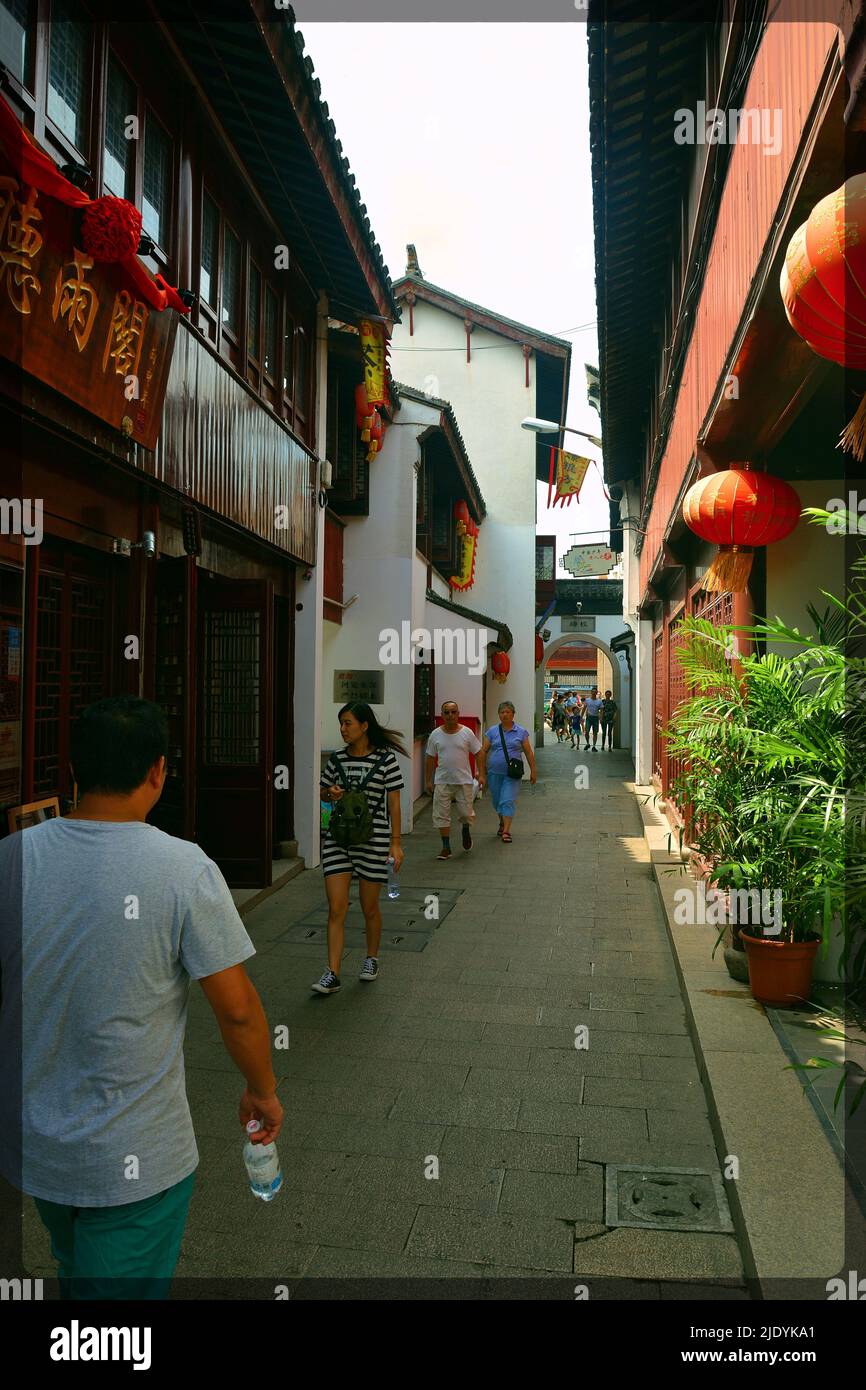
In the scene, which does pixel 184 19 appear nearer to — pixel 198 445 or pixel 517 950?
pixel 198 445

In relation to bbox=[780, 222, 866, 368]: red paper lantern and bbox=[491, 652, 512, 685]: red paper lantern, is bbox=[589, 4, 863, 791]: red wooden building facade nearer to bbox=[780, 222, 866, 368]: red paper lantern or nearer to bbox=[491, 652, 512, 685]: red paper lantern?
bbox=[780, 222, 866, 368]: red paper lantern

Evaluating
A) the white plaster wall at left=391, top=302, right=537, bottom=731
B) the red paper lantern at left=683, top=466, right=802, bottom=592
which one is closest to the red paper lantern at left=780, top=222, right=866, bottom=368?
the red paper lantern at left=683, top=466, right=802, bottom=592

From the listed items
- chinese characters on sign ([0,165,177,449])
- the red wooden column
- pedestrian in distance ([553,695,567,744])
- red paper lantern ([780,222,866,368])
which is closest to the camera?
red paper lantern ([780,222,866,368])

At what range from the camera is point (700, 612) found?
929 cm

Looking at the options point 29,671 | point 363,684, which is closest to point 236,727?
point 29,671

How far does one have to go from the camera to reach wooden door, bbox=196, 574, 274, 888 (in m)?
8.08

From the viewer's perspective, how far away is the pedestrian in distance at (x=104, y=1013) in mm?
1989

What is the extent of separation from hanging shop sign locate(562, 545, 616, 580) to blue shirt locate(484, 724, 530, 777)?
83.5 feet

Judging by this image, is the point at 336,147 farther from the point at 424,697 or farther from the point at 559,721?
the point at 559,721

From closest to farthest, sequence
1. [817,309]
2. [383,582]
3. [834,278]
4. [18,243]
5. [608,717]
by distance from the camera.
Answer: [834,278]
[817,309]
[18,243]
[383,582]
[608,717]

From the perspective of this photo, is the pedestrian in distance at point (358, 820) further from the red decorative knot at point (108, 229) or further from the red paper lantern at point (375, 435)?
the red paper lantern at point (375, 435)

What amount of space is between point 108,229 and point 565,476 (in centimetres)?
1774

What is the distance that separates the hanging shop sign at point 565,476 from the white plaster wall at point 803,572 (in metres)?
15.4

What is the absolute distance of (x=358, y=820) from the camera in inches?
225
